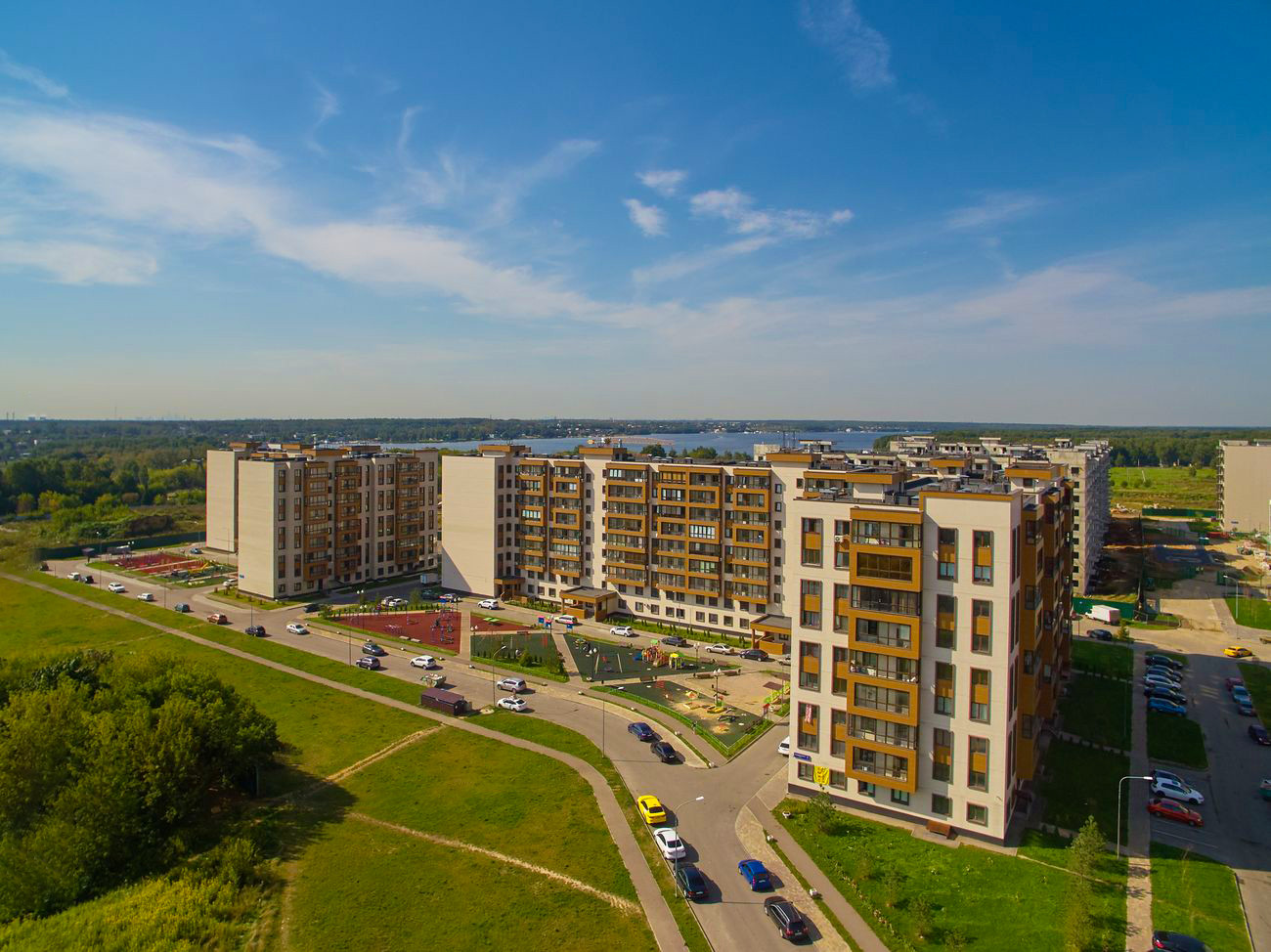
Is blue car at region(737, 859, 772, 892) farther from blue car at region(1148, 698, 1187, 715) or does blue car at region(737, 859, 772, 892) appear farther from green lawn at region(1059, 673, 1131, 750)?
blue car at region(1148, 698, 1187, 715)

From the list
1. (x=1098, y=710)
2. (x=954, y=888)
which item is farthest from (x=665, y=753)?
(x=1098, y=710)

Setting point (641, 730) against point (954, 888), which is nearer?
point (954, 888)

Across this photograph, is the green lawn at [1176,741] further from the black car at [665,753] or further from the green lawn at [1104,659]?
the black car at [665,753]

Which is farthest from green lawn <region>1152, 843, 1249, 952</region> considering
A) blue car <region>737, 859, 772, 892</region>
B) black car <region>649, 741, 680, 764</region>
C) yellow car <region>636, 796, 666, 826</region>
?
black car <region>649, 741, 680, 764</region>

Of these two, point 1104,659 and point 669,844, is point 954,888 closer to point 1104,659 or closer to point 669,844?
point 669,844

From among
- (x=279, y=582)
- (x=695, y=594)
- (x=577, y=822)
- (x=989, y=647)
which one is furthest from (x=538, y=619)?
(x=989, y=647)

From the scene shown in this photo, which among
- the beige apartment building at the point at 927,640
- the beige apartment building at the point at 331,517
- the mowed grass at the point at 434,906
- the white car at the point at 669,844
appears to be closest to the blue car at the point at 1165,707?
the beige apartment building at the point at 927,640

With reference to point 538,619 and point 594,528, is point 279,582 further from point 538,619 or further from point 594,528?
point 594,528
